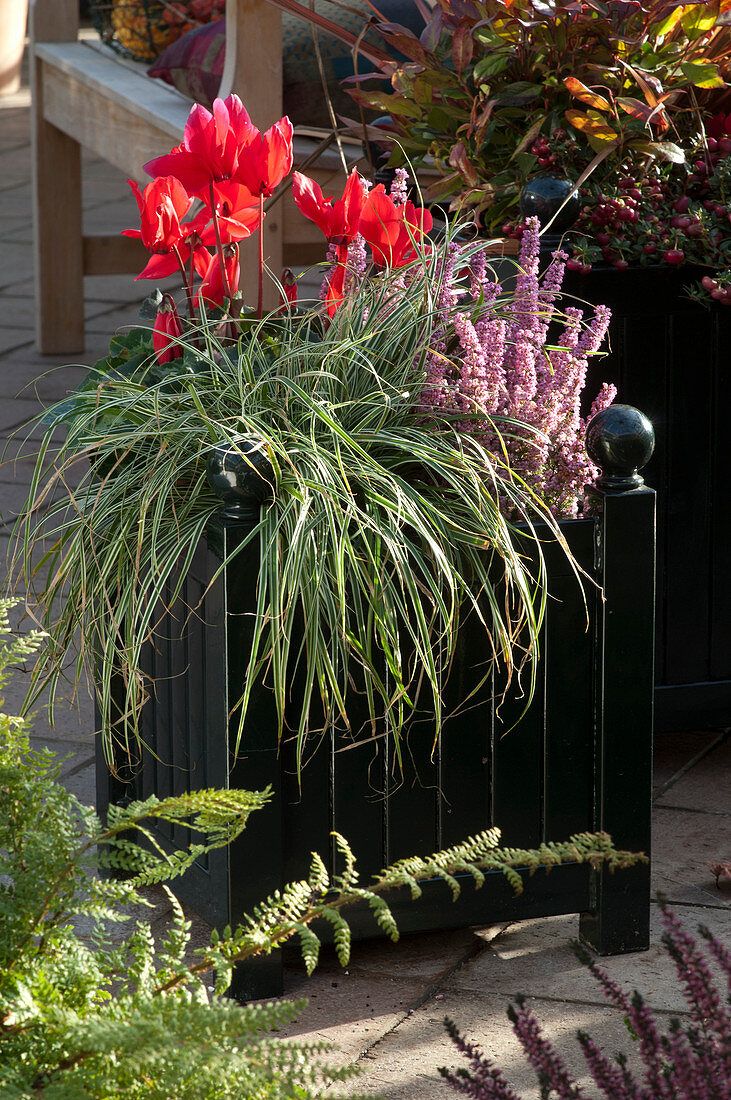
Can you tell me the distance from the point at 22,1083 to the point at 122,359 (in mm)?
1225

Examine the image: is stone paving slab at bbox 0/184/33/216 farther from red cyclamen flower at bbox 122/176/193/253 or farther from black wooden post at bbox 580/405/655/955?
black wooden post at bbox 580/405/655/955

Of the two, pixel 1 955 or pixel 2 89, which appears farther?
pixel 2 89

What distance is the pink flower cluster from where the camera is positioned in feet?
6.10

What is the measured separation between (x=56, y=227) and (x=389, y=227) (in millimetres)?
3457

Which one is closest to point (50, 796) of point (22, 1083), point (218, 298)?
point (22, 1083)

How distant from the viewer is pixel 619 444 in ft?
6.07

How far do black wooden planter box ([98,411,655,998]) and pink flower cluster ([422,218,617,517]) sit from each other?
→ 0.09m

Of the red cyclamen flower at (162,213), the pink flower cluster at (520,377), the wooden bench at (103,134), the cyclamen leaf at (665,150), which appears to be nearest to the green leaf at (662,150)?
the cyclamen leaf at (665,150)

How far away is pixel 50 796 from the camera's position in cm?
143

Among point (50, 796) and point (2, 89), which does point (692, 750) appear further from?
point (2, 89)

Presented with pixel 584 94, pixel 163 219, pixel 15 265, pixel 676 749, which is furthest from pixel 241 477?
pixel 15 265

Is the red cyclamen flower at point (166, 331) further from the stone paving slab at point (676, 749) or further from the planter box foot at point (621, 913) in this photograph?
the stone paving slab at point (676, 749)

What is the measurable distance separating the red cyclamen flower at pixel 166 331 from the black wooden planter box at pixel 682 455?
710mm

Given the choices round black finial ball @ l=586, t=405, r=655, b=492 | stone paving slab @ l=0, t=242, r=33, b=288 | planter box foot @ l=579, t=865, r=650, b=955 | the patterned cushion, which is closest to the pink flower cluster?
round black finial ball @ l=586, t=405, r=655, b=492
